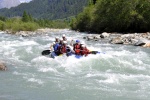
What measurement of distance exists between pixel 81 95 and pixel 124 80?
3.16 m

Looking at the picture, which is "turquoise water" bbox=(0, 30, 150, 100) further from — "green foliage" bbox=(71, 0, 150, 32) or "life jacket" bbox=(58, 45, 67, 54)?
"green foliage" bbox=(71, 0, 150, 32)

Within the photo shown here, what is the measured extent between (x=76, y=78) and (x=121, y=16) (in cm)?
3513

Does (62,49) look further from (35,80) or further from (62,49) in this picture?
(35,80)

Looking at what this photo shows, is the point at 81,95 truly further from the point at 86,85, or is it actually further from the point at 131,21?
the point at 131,21

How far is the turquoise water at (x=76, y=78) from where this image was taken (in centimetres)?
1155

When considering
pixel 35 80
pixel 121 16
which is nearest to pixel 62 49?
pixel 35 80

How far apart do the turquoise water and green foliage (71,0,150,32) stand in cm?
2578

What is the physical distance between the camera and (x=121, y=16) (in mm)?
47906

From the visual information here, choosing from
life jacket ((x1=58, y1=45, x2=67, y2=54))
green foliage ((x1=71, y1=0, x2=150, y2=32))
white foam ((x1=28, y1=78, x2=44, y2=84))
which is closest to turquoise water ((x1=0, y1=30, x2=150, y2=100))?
white foam ((x1=28, y1=78, x2=44, y2=84))

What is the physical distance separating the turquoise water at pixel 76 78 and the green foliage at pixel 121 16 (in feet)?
84.6

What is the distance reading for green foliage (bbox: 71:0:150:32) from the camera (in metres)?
44.9

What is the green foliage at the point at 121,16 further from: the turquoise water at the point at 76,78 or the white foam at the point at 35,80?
the white foam at the point at 35,80

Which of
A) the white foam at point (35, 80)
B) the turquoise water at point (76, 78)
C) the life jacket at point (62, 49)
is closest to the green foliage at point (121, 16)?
the turquoise water at point (76, 78)

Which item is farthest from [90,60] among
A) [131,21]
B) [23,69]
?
[131,21]
